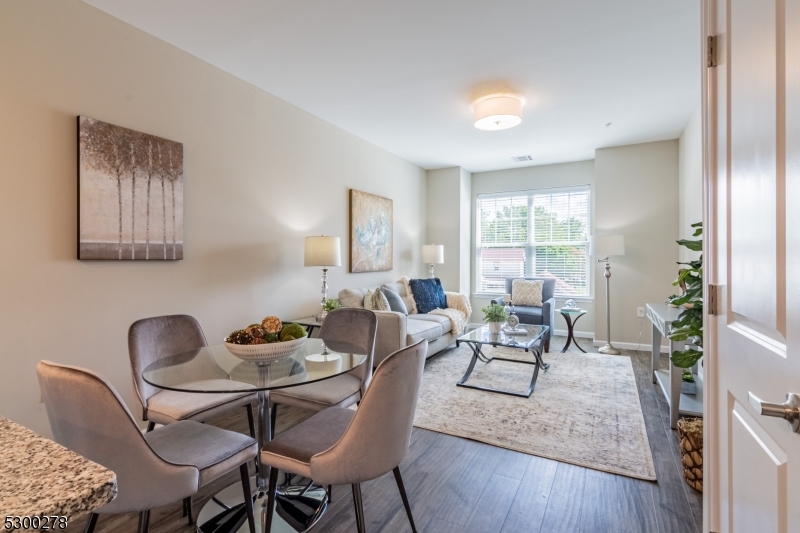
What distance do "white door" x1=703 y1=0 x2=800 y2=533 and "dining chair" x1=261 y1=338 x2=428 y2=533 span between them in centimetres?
96

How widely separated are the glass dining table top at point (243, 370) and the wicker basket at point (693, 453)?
176cm

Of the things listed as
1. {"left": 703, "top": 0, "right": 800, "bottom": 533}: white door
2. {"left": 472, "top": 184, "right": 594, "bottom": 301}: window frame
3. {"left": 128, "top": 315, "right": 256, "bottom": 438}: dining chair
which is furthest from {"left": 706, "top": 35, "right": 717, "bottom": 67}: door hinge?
{"left": 472, "top": 184, "right": 594, "bottom": 301}: window frame

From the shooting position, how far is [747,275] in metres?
0.98

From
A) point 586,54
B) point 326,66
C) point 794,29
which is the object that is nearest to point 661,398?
point 586,54

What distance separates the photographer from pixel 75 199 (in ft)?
7.27

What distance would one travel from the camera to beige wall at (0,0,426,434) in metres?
2.01

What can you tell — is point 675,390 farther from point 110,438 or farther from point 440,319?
point 110,438

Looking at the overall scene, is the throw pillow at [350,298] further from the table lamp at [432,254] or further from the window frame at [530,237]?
the window frame at [530,237]

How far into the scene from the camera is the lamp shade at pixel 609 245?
4781 mm

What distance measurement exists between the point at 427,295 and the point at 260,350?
137 inches

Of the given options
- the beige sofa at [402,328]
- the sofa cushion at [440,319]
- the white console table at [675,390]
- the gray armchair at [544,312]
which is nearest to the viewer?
the white console table at [675,390]

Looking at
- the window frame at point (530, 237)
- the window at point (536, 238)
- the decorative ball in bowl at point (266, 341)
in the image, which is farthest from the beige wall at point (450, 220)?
the decorative ball in bowl at point (266, 341)

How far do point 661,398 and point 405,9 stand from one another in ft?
11.6

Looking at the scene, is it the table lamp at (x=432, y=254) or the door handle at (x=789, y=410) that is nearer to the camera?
the door handle at (x=789, y=410)
